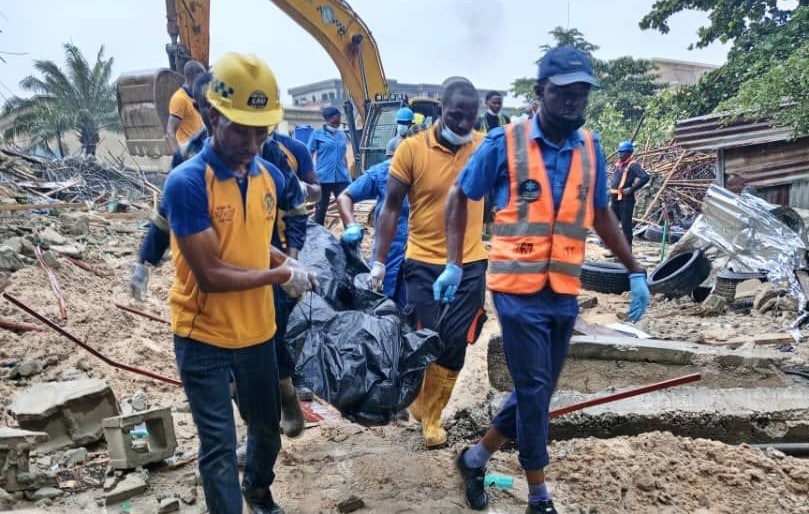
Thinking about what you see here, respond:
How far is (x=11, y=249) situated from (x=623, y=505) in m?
6.24

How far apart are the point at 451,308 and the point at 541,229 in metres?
1.03

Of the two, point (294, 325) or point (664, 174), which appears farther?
point (664, 174)

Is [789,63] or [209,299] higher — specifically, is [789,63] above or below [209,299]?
above

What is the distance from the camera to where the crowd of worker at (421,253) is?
2246 millimetres

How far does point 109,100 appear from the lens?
27.2m

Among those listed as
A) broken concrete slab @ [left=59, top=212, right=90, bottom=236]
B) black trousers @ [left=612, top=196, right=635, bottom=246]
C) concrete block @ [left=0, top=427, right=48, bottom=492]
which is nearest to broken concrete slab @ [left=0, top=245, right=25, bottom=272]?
broken concrete slab @ [left=59, top=212, right=90, bottom=236]

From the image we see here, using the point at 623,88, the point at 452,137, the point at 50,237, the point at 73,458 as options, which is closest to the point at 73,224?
the point at 50,237

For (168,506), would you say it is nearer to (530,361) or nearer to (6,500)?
(6,500)

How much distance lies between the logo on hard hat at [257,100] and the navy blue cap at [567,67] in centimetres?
119

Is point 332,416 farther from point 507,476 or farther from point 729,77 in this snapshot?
point 729,77

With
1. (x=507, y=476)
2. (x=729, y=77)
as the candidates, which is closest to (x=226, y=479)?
(x=507, y=476)

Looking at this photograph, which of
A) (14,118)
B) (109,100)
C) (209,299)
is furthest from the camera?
(109,100)

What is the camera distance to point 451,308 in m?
3.56

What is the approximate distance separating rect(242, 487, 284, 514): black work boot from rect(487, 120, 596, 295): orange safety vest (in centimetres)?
140
